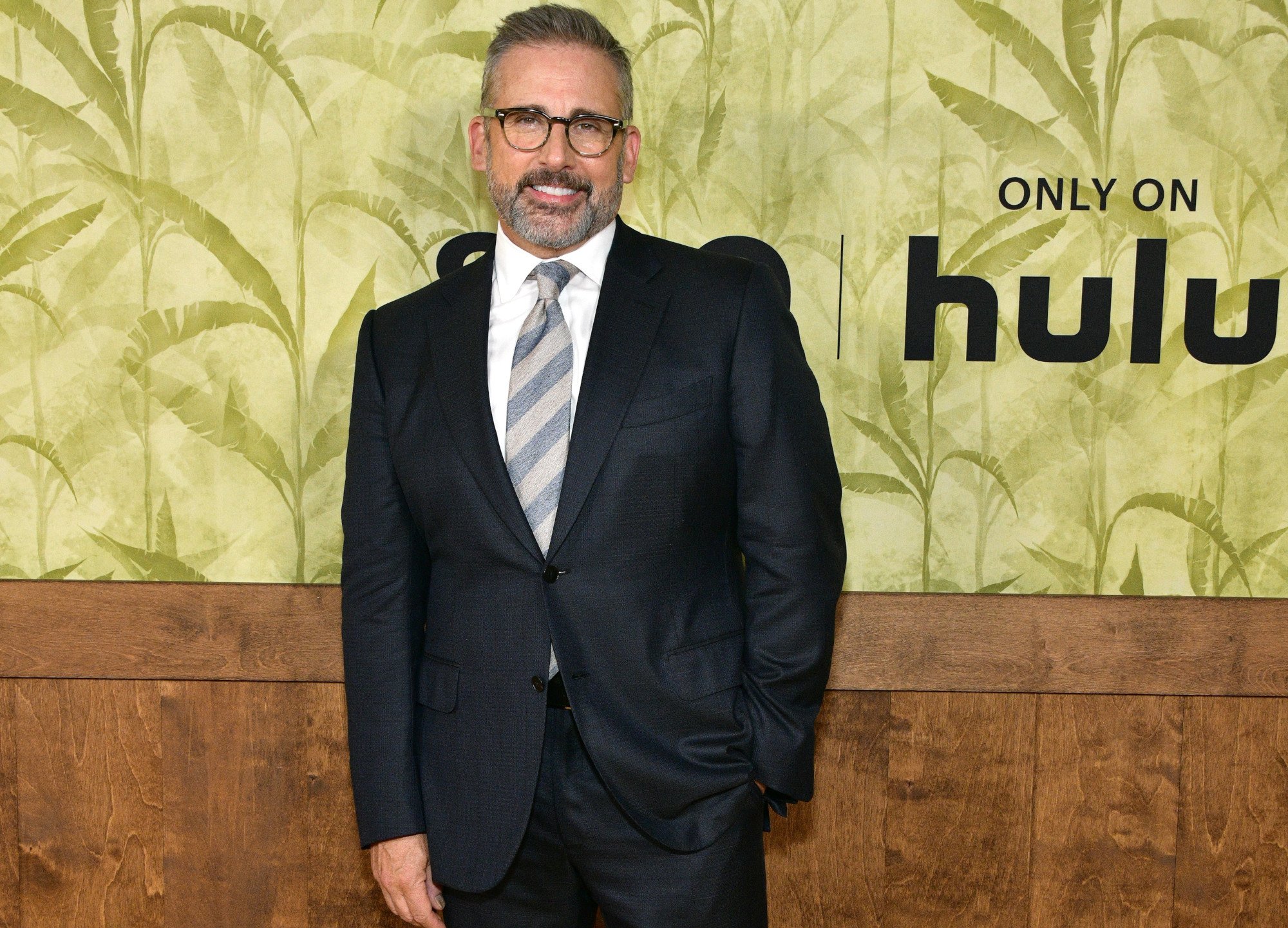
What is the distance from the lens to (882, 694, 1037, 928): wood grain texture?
215 centimetres

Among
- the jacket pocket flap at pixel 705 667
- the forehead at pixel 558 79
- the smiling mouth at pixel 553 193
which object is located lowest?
the jacket pocket flap at pixel 705 667

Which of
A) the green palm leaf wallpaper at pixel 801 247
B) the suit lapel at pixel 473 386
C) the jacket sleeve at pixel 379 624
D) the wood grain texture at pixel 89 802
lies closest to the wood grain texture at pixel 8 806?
the wood grain texture at pixel 89 802

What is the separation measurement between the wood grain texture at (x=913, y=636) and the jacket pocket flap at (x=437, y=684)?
0.60 m

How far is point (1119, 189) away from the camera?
2.08m

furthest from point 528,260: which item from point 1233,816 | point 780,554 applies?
point 1233,816

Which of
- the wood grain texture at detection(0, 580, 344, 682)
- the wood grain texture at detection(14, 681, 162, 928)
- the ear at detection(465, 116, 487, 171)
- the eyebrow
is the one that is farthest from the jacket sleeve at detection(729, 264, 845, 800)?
the wood grain texture at detection(14, 681, 162, 928)

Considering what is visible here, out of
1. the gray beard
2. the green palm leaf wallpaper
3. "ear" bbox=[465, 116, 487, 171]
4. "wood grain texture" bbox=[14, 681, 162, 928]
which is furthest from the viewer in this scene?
"wood grain texture" bbox=[14, 681, 162, 928]

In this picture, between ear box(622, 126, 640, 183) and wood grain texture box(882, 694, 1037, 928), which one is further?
wood grain texture box(882, 694, 1037, 928)

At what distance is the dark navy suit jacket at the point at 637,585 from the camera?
148 centimetres

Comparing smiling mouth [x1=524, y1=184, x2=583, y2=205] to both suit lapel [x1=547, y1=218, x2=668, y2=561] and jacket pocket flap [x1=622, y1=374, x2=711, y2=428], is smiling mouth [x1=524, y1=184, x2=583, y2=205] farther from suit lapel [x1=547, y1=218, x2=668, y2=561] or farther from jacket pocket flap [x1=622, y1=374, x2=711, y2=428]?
jacket pocket flap [x1=622, y1=374, x2=711, y2=428]

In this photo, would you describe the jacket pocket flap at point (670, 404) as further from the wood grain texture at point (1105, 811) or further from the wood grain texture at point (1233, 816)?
the wood grain texture at point (1233, 816)

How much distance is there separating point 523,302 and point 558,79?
33 centimetres

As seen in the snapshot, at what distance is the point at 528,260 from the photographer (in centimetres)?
162

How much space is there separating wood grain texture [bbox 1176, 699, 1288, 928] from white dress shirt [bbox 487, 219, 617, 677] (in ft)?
4.91
